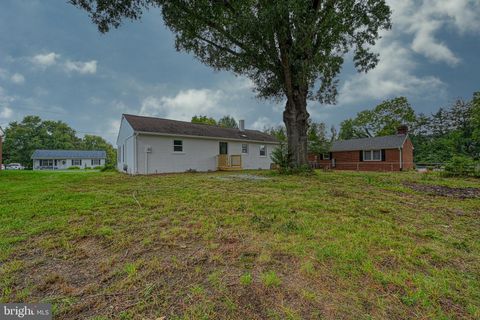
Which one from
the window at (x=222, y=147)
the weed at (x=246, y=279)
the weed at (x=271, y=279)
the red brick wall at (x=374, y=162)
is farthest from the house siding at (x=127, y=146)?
the red brick wall at (x=374, y=162)

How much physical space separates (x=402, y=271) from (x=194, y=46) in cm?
1261

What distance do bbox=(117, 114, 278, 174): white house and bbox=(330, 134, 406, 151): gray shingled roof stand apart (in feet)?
35.2

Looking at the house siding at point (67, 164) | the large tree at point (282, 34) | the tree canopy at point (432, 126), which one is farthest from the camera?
the house siding at point (67, 164)

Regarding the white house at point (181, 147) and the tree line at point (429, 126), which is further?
the tree line at point (429, 126)

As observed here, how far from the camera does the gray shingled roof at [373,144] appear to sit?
20844 mm

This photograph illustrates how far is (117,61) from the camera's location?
14.9m

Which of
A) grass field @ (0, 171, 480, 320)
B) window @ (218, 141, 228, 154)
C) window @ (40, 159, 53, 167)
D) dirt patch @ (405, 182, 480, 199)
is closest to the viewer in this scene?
grass field @ (0, 171, 480, 320)

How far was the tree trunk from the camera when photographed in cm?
1109

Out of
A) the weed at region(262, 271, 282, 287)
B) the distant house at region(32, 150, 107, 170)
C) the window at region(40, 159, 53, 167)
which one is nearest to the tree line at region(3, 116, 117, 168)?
the distant house at region(32, 150, 107, 170)

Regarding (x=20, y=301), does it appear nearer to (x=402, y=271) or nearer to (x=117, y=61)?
(x=402, y=271)

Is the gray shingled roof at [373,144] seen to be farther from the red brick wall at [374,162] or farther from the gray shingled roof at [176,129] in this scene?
the gray shingled roof at [176,129]

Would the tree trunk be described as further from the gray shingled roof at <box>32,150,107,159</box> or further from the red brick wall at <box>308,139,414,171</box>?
the gray shingled roof at <box>32,150,107,159</box>

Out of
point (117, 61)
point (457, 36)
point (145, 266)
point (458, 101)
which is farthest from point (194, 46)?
point (458, 101)

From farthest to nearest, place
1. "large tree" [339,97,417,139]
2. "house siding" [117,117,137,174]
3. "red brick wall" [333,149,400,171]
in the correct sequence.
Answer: "large tree" [339,97,417,139], "red brick wall" [333,149,400,171], "house siding" [117,117,137,174]
